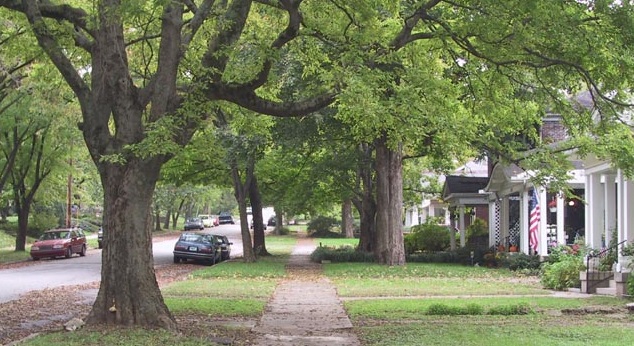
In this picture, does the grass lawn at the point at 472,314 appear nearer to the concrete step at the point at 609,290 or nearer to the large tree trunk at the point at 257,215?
the concrete step at the point at 609,290

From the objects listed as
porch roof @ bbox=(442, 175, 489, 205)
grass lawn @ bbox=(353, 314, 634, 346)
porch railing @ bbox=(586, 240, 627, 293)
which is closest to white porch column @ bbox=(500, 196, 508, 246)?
porch roof @ bbox=(442, 175, 489, 205)

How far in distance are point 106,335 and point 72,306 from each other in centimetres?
594

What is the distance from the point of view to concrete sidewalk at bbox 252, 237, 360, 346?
1095 cm

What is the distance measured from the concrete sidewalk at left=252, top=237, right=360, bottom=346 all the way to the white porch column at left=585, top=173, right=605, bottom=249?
7438 millimetres

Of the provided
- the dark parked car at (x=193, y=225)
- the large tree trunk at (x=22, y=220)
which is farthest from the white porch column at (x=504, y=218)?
the dark parked car at (x=193, y=225)

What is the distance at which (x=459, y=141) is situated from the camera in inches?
532

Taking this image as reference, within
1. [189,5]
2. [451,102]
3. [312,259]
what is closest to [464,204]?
[312,259]

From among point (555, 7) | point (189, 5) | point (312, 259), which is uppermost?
point (189, 5)

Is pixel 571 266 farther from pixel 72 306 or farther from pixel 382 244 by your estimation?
pixel 72 306

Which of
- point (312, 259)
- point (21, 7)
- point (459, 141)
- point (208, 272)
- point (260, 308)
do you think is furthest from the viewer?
point (312, 259)

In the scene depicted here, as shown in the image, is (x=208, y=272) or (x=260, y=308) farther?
(x=208, y=272)

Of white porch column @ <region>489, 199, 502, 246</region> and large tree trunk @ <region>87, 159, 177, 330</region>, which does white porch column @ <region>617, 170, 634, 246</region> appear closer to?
large tree trunk @ <region>87, 159, 177, 330</region>

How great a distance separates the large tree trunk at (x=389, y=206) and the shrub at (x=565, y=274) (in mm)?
8990

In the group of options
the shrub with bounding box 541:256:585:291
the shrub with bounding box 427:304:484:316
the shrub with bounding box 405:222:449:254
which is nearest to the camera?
the shrub with bounding box 427:304:484:316
